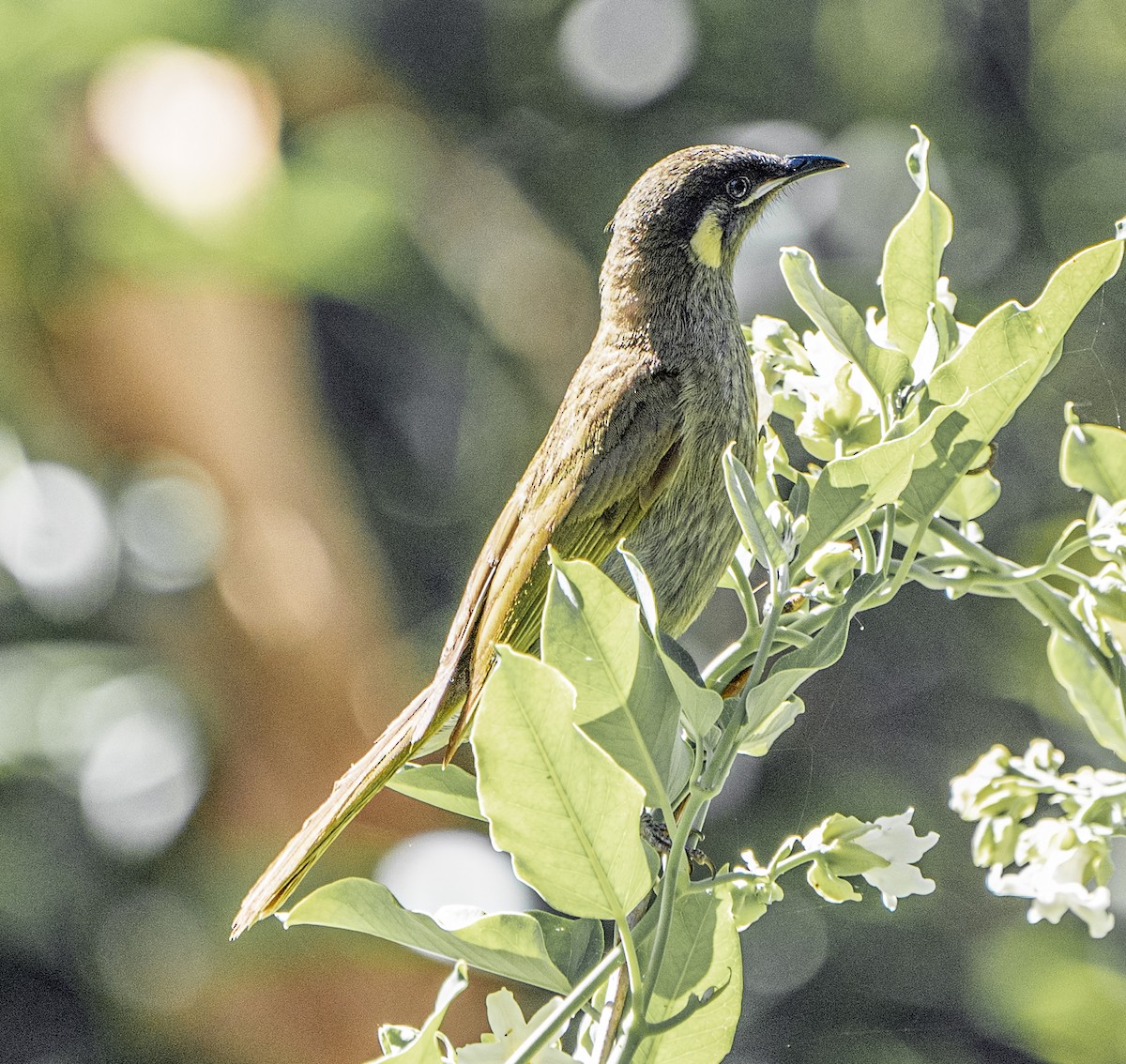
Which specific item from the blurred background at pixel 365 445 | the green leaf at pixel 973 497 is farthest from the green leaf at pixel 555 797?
the blurred background at pixel 365 445

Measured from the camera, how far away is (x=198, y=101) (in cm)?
476

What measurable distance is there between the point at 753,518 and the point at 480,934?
1.24 ft

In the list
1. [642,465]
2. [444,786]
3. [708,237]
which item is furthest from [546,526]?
[444,786]

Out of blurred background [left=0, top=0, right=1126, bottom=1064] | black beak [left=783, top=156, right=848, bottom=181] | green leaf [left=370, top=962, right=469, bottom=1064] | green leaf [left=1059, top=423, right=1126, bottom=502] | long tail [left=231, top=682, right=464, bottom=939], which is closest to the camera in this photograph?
green leaf [left=370, top=962, right=469, bottom=1064]

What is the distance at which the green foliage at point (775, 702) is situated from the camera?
3.16ft

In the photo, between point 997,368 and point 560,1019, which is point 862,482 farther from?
point 560,1019

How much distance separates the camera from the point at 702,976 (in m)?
1.00

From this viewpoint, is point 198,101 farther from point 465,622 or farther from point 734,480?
point 734,480

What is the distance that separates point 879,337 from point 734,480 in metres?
0.30

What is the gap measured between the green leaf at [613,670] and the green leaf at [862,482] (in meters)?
0.18

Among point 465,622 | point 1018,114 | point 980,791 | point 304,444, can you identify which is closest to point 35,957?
point 304,444

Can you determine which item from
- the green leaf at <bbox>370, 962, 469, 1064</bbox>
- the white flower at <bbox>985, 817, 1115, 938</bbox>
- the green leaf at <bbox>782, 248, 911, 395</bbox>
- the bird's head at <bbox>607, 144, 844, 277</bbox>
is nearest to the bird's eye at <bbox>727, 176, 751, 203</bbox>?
the bird's head at <bbox>607, 144, 844, 277</bbox>

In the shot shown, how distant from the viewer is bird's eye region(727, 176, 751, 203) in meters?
2.54

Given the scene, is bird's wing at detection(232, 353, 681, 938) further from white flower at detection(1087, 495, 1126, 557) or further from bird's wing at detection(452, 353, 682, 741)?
white flower at detection(1087, 495, 1126, 557)
